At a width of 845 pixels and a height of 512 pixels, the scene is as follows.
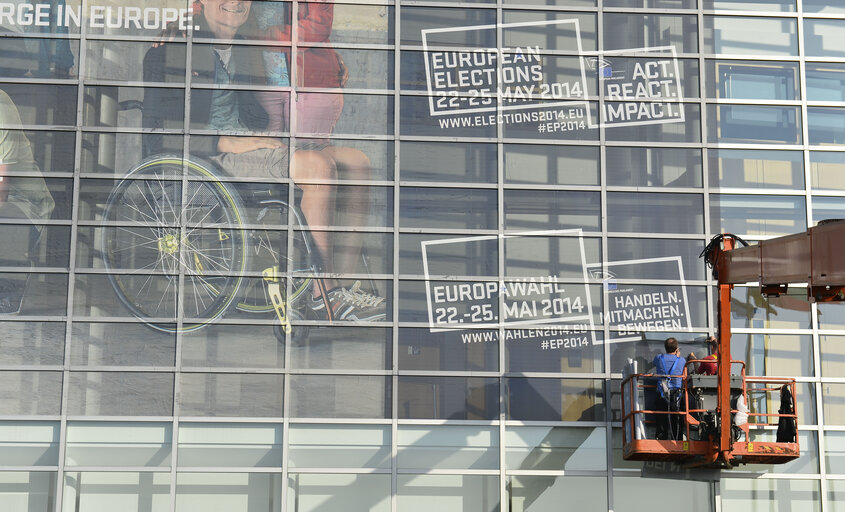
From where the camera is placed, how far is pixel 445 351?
1842cm

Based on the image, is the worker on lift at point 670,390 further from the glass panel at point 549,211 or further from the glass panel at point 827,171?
the glass panel at point 827,171

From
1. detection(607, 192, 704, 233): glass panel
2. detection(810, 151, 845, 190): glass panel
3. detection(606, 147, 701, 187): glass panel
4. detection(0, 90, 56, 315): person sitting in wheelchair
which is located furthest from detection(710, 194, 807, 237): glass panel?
detection(0, 90, 56, 315): person sitting in wheelchair

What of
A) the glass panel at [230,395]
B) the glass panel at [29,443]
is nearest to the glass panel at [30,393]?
the glass panel at [29,443]

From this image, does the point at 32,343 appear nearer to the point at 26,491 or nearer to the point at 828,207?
the point at 26,491

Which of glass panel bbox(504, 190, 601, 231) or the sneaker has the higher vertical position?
glass panel bbox(504, 190, 601, 231)

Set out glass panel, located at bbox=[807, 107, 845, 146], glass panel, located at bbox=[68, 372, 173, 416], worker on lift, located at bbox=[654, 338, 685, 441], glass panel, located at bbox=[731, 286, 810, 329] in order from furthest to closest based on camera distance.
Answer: glass panel, located at bbox=[807, 107, 845, 146]
glass panel, located at bbox=[731, 286, 810, 329]
glass panel, located at bbox=[68, 372, 173, 416]
worker on lift, located at bbox=[654, 338, 685, 441]

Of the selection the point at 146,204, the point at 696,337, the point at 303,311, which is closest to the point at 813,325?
the point at 696,337

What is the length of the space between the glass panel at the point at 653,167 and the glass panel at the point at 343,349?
4.64m

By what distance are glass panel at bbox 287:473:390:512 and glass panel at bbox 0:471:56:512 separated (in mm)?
3721

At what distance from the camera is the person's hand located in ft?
61.7

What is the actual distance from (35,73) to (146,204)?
9.40ft

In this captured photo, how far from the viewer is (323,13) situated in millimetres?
19234

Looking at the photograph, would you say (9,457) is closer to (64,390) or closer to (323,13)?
(64,390)

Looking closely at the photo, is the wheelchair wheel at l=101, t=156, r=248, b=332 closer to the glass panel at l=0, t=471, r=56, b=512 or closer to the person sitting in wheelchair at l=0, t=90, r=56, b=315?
the person sitting in wheelchair at l=0, t=90, r=56, b=315
